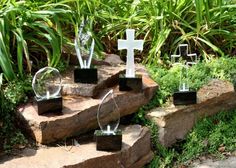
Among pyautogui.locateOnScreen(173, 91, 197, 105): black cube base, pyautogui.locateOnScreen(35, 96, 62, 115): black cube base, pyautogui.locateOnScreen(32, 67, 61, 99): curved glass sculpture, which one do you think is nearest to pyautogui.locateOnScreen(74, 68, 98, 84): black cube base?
pyautogui.locateOnScreen(32, 67, 61, 99): curved glass sculpture

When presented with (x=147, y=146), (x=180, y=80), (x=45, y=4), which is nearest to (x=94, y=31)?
(x=45, y=4)

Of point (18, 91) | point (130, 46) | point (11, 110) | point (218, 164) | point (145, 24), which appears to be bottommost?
point (218, 164)

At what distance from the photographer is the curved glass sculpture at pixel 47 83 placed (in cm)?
305

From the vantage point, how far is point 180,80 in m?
3.51

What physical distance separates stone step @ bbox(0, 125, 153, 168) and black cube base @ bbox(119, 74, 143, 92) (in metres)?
0.29

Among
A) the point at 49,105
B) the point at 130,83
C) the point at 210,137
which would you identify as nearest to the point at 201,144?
the point at 210,137

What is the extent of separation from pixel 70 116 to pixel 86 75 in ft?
1.26

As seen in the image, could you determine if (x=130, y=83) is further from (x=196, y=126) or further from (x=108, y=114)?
(x=196, y=126)

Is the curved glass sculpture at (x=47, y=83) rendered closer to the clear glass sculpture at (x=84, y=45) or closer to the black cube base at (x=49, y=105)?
the black cube base at (x=49, y=105)

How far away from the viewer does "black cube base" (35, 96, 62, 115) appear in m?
2.98

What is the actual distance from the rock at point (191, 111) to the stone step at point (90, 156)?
148 mm

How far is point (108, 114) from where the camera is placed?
124 inches

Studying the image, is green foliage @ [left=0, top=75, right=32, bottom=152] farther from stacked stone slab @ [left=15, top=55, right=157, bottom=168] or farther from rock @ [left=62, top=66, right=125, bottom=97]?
rock @ [left=62, top=66, right=125, bottom=97]

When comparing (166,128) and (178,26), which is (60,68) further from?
(178,26)
